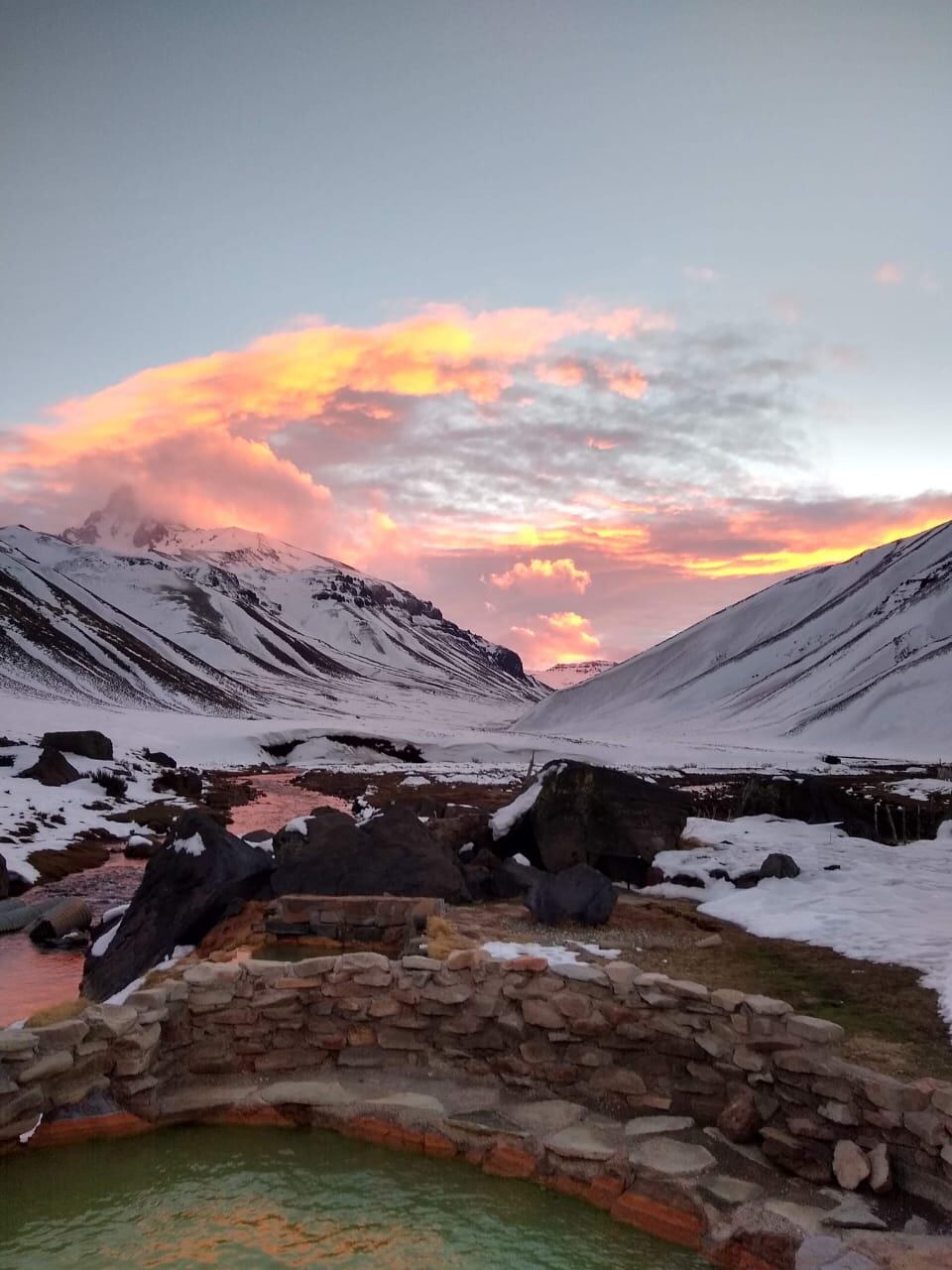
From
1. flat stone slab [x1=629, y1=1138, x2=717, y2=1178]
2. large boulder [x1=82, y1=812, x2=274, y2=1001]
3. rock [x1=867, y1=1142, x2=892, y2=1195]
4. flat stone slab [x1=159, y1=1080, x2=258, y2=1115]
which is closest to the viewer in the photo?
rock [x1=867, y1=1142, x2=892, y2=1195]

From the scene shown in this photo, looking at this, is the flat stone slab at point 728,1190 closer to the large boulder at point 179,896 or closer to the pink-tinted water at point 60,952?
the large boulder at point 179,896

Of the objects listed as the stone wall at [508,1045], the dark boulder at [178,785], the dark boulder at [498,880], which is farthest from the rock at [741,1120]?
the dark boulder at [178,785]

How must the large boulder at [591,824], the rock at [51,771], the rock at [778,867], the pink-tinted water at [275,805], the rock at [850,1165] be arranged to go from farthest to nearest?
1. the rock at [51,771]
2. the pink-tinted water at [275,805]
3. the large boulder at [591,824]
4. the rock at [778,867]
5. the rock at [850,1165]

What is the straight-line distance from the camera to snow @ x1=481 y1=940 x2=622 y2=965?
12.7 m

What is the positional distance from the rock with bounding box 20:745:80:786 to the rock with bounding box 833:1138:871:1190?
38229mm

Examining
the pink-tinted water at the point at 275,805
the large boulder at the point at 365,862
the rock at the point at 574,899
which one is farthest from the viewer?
the pink-tinted water at the point at 275,805

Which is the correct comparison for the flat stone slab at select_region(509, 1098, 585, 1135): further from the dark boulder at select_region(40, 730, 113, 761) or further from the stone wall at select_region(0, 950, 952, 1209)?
the dark boulder at select_region(40, 730, 113, 761)

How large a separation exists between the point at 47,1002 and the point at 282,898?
403 cm

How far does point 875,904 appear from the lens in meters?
16.0

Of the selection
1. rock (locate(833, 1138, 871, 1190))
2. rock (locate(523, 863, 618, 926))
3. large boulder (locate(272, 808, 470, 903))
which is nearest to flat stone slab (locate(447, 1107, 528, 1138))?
rock (locate(833, 1138, 871, 1190))

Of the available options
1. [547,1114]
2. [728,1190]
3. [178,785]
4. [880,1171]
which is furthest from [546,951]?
[178,785]

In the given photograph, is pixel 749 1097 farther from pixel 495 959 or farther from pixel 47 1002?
pixel 47 1002

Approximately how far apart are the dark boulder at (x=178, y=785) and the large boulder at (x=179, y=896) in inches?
1241

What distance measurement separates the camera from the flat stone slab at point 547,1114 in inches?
346
